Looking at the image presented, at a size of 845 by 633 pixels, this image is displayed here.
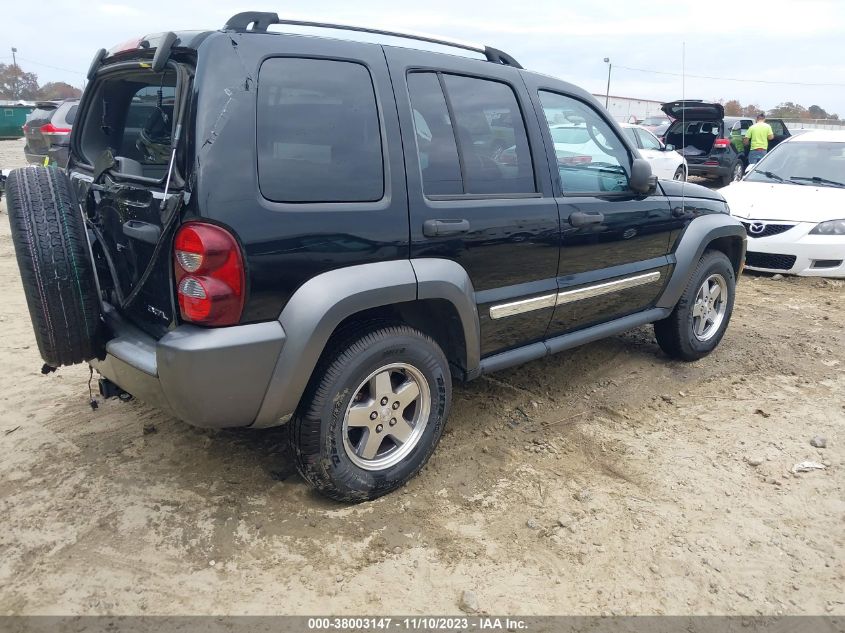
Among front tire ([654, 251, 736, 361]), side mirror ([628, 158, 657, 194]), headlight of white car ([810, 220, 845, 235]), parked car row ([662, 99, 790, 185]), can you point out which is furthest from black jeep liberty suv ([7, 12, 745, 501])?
parked car row ([662, 99, 790, 185])

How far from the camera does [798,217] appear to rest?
7051 mm

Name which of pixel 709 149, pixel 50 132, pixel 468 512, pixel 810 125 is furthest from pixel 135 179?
pixel 810 125

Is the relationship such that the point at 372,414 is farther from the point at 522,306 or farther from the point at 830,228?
the point at 830,228

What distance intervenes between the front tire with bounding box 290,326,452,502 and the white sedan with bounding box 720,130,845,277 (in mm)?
5627

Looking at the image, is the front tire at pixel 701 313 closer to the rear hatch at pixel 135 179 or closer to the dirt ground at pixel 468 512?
the dirt ground at pixel 468 512

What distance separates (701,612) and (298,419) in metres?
1.67

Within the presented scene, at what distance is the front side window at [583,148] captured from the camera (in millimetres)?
3531

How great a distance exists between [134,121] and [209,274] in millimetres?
1568

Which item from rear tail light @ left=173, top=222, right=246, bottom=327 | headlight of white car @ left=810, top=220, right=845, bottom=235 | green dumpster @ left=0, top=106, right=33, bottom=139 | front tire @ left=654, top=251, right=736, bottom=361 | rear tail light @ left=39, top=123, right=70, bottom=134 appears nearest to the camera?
rear tail light @ left=173, top=222, right=246, bottom=327

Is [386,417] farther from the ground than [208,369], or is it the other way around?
[208,369]

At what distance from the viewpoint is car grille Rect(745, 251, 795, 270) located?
7.09 meters

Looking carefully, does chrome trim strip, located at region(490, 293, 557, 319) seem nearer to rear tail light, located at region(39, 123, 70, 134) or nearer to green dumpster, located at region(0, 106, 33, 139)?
rear tail light, located at region(39, 123, 70, 134)

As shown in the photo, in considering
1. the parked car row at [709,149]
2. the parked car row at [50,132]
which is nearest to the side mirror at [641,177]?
the parked car row at [50,132]

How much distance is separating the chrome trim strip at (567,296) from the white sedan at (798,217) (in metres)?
3.83
